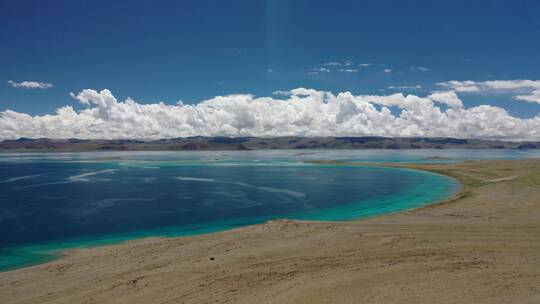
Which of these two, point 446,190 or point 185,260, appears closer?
point 185,260

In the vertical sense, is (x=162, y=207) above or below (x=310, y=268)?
below

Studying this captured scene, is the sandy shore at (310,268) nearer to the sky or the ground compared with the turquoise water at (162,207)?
nearer to the sky

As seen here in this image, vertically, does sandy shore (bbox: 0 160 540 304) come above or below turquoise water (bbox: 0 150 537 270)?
above

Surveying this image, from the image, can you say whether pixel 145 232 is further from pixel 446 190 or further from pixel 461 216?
pixel 446 190

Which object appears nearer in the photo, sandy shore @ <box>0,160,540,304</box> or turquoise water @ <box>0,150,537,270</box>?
sandy shore @ <box>0,160,540,304</box>

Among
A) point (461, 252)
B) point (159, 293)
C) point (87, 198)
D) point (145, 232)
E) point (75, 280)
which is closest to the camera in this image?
point (159, 293)

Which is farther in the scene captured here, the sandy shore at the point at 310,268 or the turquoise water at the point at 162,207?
the turquoise water at the point at 162,207

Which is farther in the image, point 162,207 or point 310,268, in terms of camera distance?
point 162,207

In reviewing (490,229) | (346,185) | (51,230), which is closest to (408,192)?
(346,185)
